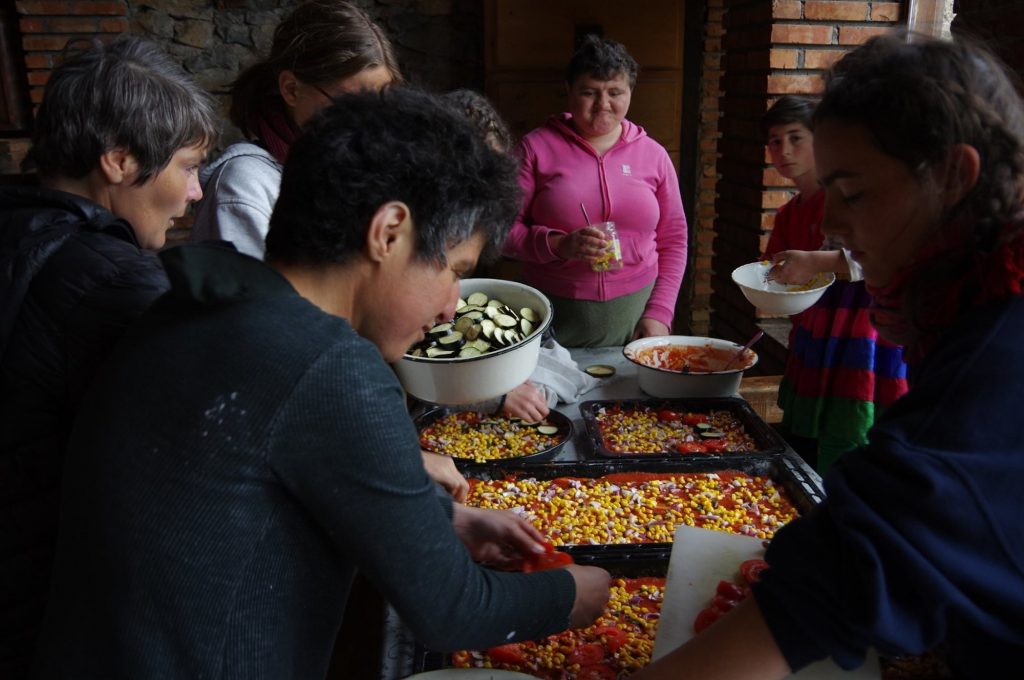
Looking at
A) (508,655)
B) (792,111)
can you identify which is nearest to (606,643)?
(508,655)

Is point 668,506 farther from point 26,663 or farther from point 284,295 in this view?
point 26,663

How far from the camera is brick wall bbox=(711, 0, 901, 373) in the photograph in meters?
3.84

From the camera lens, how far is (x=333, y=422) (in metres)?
0.89

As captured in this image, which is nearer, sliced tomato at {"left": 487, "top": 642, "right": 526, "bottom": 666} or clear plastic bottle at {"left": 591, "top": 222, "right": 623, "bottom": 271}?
sliced tomato at {"left": 487, "top": 642, "right": 526, "bottom": 666}

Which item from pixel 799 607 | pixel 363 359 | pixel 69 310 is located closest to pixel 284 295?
pixel 363 359

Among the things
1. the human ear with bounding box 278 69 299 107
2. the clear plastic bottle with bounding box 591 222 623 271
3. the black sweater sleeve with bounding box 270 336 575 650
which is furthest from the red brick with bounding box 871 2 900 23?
the black sweater sleeve with bounding box 270 336 575 650

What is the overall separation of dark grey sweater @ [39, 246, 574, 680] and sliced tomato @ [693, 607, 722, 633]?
51cm

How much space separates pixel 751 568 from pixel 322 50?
166 cm

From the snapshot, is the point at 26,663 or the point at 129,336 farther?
the point at 26,663

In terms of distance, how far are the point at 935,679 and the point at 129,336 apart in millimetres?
1314

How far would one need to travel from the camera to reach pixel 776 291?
8.04ft

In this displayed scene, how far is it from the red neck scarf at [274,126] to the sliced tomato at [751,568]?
65.5 inches

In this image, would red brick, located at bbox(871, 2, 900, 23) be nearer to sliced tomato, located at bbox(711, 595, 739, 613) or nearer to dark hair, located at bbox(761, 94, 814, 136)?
dark hair, located at bbox(761, 94, 814, 136)

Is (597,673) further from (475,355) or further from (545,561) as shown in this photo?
(475,355)
